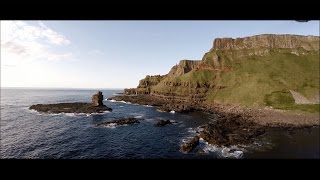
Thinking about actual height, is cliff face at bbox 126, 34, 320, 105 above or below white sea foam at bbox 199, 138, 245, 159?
above

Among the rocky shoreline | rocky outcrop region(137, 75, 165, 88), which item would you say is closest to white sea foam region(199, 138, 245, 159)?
the rocky shoreline

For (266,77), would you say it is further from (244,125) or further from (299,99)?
(244,125)

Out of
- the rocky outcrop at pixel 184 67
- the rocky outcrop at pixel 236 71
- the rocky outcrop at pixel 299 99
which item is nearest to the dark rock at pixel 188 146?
the rocky outcrop at pixel 236 71

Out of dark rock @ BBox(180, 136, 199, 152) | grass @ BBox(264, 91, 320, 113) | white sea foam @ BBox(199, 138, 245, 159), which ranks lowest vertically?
white sea foam @ BBox(199, 138, 245, 159)

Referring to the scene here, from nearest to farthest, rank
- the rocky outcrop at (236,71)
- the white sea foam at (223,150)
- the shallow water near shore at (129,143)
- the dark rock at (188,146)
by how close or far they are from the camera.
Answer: the white sea foam at (223,150)
the shallow water near shore at (129,143)
the dark rock at (188,146)
the rocky outcrop at (236,71)

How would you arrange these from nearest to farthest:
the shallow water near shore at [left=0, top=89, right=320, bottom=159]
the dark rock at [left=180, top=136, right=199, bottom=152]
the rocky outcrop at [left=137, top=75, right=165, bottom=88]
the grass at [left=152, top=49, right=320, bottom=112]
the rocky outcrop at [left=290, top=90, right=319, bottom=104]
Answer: the shallow water near shore at [left=0, top=89, right=320, bottom=159], the dark rock at [left=180, top=136, right=199, bottom=152], the rocky outcrop at [left=290, top=90, right=319, bottom=104], the grass at [left=152, top=49, right=320, bottom=112], the rocky outcrop at [left=137, top=75, right=165, bottom=88]

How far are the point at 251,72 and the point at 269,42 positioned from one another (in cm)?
2534

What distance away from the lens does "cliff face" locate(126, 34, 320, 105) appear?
85.5 m

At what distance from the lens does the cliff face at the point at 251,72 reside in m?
85.5

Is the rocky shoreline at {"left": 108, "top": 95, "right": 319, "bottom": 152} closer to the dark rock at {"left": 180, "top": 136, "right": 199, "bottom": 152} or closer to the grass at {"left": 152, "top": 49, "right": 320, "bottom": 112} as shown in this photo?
the dark rock at {"left": 180, "top": 136, "right": 199, "bottom": 152}

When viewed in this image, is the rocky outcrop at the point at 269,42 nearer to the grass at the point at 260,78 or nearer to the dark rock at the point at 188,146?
the grass at the point at 260,78

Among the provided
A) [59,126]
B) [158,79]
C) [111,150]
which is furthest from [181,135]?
[158,79]

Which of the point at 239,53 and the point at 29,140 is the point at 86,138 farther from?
the point at 239,53
